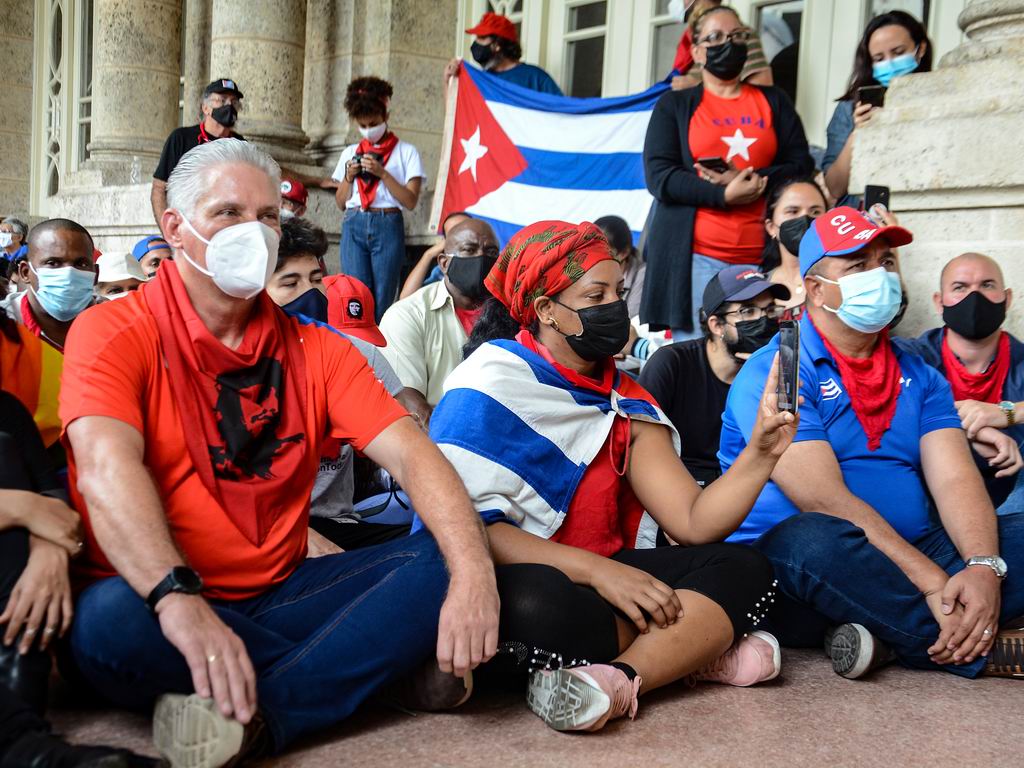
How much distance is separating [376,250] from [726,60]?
127 inches

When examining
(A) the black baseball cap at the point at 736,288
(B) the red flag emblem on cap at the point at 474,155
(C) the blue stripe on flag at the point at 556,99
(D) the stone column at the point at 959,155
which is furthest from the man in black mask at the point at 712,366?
(B) the red flag emblem on cap at the point at 474,155

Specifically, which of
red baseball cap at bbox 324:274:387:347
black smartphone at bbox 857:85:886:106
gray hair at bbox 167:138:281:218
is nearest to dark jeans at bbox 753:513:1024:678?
gray hair at bbox 167:138:281:218

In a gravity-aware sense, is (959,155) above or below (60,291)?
above

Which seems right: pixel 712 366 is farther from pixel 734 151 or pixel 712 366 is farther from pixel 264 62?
pixel 264 62

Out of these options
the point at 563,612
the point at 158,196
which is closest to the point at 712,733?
the point at 563,612

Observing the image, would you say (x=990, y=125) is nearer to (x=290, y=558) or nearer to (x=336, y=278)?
(x=336, y=278)

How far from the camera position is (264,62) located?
887cm

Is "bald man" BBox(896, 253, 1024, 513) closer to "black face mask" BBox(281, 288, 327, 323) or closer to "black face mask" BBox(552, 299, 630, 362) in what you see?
"black face mask" BBox(552, 299, 630, 362)

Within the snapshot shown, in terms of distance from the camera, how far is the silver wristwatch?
11.1ft

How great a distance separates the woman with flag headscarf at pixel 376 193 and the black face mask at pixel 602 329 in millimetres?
4784

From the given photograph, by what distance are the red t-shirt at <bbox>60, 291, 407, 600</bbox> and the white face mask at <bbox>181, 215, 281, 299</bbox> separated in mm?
186

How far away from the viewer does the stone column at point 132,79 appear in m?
10.6

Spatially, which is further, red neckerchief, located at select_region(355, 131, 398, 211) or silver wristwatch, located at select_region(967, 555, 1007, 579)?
red neckerchief, located at select_region(355, 131, 398, 211)

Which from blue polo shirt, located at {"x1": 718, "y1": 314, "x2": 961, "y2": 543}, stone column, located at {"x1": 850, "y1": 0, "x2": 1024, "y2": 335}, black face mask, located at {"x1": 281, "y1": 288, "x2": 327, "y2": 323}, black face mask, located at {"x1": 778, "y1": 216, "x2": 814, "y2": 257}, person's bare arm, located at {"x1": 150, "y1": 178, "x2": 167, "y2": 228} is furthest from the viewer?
person's bare arm, located at {"x1": 150, "y1": 178, "x2": 167, "y2": 228}
